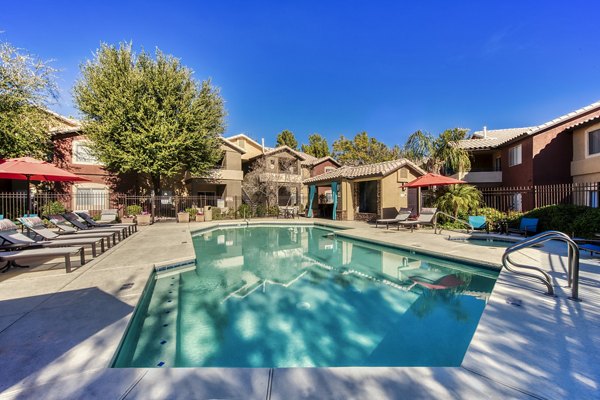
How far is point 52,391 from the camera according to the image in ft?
7.13

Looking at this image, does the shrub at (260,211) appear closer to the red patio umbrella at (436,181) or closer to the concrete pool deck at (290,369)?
the red patio umbrella at (436,181)

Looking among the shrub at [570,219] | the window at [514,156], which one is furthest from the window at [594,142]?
the shrub at [570,219]

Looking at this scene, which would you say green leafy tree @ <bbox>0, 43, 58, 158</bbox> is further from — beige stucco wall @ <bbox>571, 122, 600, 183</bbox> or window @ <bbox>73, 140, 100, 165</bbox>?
beige stucco wall @ <bbox>571, 122, 600, 183</bbox>

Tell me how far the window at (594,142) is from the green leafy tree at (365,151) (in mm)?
21109

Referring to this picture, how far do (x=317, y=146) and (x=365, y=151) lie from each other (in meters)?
8.75

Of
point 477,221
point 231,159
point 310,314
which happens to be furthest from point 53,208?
point 477,221

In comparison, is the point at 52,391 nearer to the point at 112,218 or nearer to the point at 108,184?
the point at 112,218

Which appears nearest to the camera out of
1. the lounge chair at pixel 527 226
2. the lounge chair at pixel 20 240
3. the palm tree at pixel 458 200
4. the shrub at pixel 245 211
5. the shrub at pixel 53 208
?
the lounge chair at pixel 20 240

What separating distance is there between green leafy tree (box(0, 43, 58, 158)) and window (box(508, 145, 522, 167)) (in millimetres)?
30003

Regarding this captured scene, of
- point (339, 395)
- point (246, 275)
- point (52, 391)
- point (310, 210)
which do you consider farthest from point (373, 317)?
point (310, 210)

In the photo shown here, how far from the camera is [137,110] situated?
17.2 metres

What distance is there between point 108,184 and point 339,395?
79.5ft

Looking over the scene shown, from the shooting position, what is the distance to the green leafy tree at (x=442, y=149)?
1628 cm

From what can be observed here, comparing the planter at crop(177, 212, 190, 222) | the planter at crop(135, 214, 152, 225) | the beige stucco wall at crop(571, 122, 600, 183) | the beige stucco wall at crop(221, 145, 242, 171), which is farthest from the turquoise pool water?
the beige stucco wall at crop(221, 145, 242, 171)
